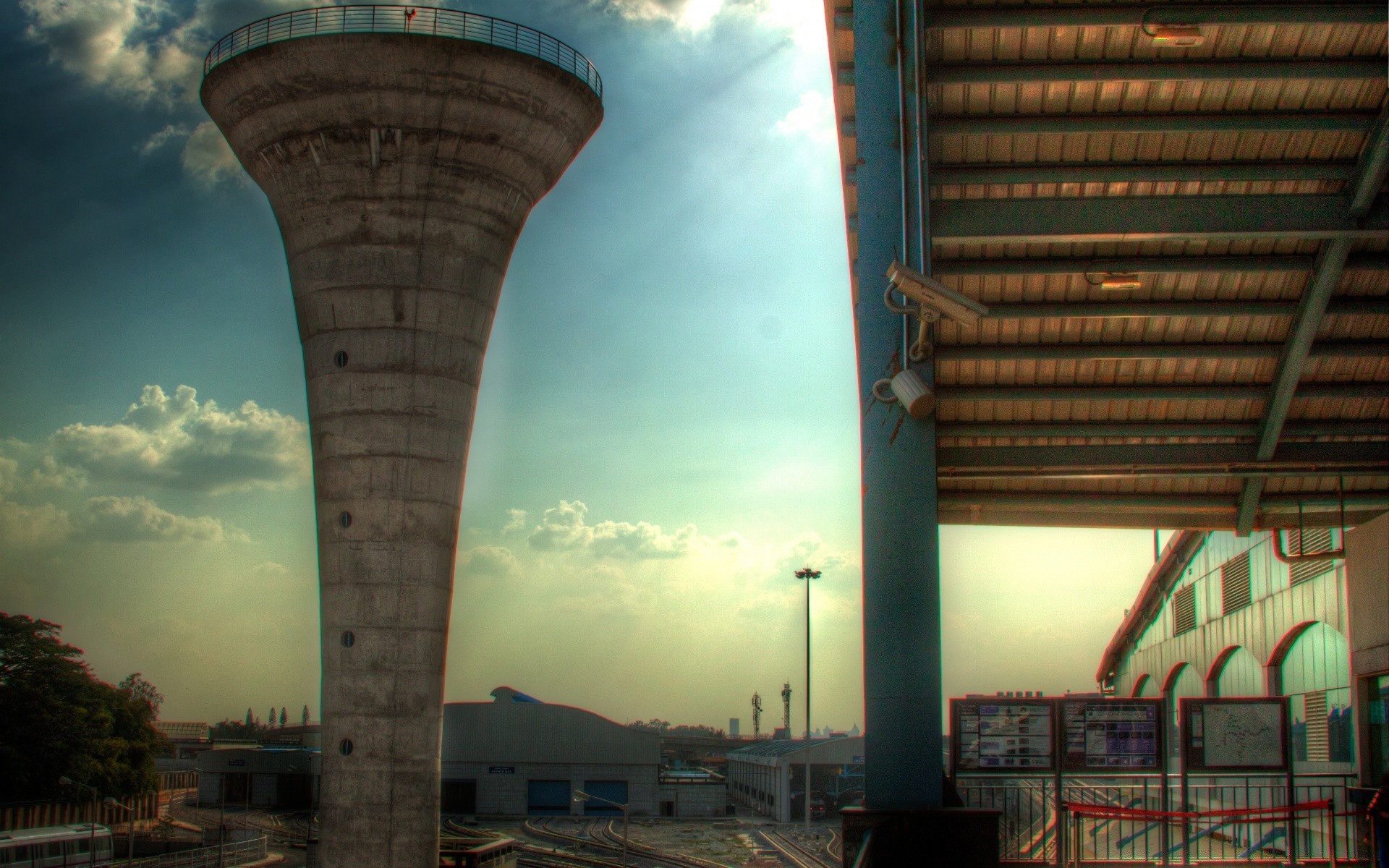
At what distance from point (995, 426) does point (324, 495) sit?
22112 mm

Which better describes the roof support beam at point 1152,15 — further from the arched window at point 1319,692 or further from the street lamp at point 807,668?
the street lamp at point 807,668

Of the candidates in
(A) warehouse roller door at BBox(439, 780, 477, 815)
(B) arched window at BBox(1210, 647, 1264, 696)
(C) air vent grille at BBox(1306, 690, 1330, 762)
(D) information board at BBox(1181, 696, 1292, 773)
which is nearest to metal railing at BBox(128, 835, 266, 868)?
(A) warehouse roller door at BBox(439, 780, 477, 815)

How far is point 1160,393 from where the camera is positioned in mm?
16375

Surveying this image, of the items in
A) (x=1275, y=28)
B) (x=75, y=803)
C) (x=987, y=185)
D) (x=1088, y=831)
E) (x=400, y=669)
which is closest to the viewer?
(x=1275, y=28)

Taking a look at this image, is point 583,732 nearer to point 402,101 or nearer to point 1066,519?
point 402,101

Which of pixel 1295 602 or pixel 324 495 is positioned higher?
pixel 324 495

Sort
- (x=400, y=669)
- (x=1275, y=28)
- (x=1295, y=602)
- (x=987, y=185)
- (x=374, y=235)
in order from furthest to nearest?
1. (x=374, y=235)
2. (x=400, y=669)
3. (x=1295, y=602)
4. (x=987, y=185)
5. (x=1275, y=28)

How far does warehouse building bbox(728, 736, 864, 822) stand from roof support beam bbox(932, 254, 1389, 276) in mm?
56120

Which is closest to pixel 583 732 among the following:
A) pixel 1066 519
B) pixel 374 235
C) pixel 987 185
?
pixel 374 235

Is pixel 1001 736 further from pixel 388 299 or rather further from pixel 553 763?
pixel 553 763

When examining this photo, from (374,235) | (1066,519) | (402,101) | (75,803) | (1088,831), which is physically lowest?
(75,803)

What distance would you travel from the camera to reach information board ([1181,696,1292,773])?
49.3ft

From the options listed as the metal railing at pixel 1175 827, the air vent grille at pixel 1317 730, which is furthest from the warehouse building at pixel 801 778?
the air vent grille at pixel 1317 730

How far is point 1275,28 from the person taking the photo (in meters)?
12.7
